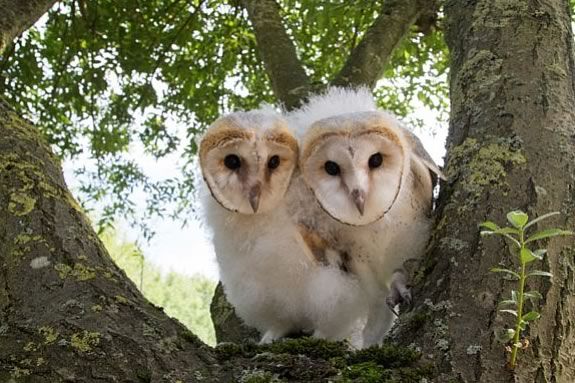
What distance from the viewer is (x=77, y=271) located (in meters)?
1.79

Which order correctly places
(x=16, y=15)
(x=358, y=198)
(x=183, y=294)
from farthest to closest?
(x=183, y=294) → (x=16, y=15) → (x=358, y=198)

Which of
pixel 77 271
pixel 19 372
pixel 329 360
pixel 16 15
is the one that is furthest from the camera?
pixel 16 15

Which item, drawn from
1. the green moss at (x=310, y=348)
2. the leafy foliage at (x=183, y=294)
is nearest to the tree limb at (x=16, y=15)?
the green moss at (x=310, y=348)

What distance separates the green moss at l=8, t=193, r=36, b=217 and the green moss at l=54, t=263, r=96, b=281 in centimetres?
19

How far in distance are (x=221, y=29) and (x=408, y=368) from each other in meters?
4.16

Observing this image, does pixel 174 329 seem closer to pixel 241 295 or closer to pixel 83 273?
pixel 83 273

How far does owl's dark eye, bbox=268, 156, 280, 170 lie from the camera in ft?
8.27

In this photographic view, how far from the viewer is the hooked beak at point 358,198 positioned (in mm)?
2396

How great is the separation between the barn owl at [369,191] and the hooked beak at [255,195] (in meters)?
0.15

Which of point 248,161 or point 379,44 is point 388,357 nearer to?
point 248,161

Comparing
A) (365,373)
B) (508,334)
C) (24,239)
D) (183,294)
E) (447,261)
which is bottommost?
(365,373)

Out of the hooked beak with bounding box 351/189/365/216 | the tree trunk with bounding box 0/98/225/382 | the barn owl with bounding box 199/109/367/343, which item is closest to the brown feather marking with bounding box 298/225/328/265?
the barn owl with bounding box 199/109/367/343

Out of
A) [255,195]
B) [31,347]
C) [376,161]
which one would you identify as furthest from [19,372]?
[376,161]

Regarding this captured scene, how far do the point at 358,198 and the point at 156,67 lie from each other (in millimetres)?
2944
